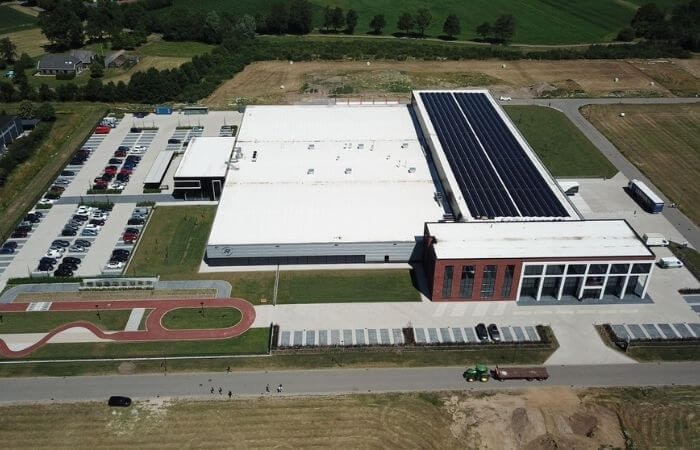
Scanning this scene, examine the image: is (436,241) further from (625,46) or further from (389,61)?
(625,46)

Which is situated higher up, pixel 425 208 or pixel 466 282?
pixel 425 208

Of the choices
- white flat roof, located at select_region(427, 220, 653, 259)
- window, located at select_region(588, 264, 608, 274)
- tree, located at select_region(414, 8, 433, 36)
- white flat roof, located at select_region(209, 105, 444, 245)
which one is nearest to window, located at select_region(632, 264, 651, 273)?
white flat roof, located at select_region(427, 220, 653, 259)

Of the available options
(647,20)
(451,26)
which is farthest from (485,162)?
(647,20)

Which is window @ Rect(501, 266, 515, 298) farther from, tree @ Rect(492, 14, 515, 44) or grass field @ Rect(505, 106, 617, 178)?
tree @ Rect(492, 14, 515, 44)

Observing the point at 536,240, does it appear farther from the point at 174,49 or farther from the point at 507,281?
the point at 174,49

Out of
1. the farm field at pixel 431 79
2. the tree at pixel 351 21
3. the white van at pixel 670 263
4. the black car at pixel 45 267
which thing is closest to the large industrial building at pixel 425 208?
the white van at pixel 670 263
